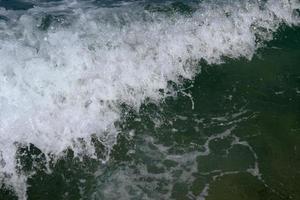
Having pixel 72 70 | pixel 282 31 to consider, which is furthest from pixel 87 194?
pixel 282 31

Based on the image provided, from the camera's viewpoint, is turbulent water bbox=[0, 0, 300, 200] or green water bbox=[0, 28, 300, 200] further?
turbulent water bbox=[0, 0, 300, 200]

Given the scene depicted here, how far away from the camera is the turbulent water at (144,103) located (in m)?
A: 7.49

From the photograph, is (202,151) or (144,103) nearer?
(202,151)

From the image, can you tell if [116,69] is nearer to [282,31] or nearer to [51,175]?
[51,175]

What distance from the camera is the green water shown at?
7.31 m

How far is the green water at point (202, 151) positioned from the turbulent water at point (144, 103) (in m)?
0.02

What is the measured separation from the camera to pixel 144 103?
924 centimetres

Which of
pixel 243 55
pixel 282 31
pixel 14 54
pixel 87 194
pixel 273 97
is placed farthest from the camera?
pixel 282 31

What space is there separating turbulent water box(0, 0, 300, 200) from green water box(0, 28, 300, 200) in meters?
0.02

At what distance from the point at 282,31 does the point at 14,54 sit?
806cm

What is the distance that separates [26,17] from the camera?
34.7 ft

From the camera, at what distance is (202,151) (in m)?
8.23

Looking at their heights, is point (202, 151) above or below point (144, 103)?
below

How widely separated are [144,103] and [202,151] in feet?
5.97
